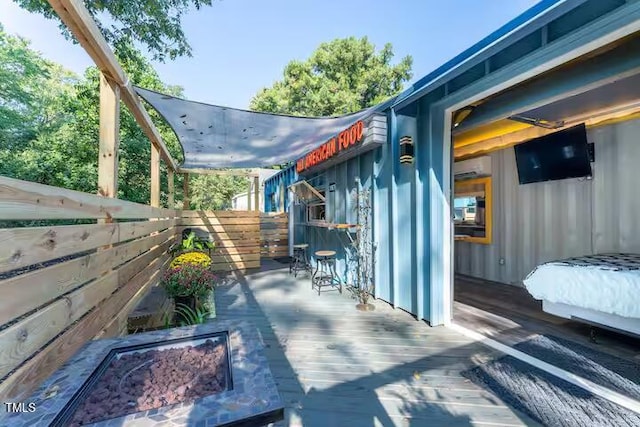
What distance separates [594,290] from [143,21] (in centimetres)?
840

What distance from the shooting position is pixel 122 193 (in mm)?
7059

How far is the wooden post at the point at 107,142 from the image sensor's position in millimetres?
2135

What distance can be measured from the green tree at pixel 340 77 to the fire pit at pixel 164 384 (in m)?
13.4

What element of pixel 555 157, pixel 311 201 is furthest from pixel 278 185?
pixel 555 157

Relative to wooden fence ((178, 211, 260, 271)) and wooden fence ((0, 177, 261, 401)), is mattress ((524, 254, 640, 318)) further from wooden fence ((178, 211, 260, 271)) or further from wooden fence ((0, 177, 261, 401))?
wooden fence ((178, 211, 260, 271))

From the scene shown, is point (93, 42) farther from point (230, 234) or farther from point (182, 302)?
point (230, 234)

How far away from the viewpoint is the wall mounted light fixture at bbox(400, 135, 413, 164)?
3.47m

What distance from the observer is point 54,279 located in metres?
1.32

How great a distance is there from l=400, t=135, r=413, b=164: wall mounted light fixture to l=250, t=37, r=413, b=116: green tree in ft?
36.6

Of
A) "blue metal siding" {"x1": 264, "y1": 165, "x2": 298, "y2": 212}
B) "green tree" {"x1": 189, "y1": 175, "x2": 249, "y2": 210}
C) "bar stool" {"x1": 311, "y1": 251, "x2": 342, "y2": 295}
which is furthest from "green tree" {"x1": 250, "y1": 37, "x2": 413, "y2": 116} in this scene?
"bar stool" {"x1": 311, "y1": 251, "x2": 342, "y2": 295}

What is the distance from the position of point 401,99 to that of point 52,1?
3161mm

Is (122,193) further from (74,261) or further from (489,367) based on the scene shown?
(489,367)

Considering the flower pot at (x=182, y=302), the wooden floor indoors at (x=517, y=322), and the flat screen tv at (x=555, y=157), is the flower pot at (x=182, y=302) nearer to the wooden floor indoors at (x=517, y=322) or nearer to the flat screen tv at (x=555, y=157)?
the wooden floor indoors at (x=517, y=322)

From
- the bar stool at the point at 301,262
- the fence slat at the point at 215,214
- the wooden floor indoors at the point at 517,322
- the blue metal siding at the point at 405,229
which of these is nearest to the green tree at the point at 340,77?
the fence slat at the point at 215,214
